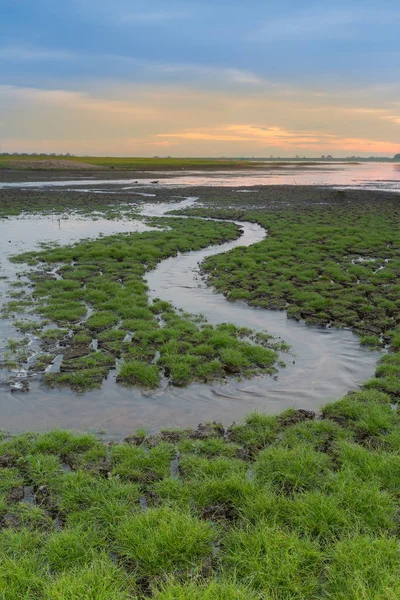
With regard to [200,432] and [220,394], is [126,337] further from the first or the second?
[200,432]

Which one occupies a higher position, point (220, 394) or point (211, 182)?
point (211, 182)

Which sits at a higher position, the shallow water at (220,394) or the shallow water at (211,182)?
the shallow water at (211,182)

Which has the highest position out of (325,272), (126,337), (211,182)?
(211,182)

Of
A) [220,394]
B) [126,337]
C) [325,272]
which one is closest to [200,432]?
[220,394]

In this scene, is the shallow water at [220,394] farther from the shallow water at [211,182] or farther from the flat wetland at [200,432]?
the shallow water at [211,182]

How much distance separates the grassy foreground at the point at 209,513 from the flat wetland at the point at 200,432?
0.03 metres

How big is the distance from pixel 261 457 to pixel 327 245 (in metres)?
20.7

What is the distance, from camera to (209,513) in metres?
6.01

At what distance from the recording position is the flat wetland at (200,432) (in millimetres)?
5008

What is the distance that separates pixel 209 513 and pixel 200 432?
2143 mm

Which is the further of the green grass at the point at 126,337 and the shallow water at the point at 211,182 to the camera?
the shallow water at the point at 211,182

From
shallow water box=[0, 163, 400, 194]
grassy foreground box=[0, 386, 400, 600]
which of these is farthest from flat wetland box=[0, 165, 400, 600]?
shallow water box=[0, 163, 400, 194]

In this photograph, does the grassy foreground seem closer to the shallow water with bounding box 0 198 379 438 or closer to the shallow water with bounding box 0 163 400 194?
the shallow water with bounding box 0 198 379 438

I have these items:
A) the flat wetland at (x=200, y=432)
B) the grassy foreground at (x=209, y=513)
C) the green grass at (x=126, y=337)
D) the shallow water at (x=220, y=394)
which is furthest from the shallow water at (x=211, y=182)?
the grassy foreground at (x=209, y=513)
